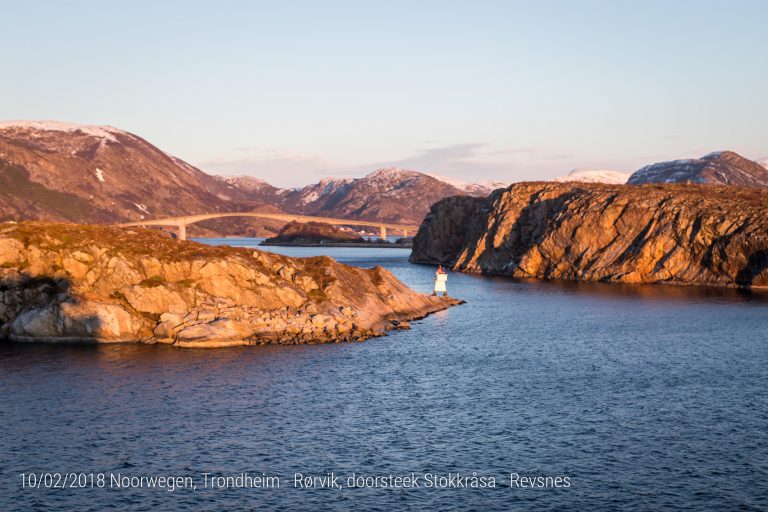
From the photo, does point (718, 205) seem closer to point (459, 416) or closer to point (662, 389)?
point (662, 389)

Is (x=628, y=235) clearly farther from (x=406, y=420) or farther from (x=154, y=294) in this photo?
(x=406, y=420)

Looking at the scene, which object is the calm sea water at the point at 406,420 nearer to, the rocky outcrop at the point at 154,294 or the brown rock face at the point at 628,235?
the rocky outcrop at the point at 154,294

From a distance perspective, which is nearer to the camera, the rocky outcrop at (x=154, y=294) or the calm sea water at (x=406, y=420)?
the calm sea water at (x=406, y=420)

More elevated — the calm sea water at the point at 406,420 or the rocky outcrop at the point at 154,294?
the rocky outcrop at the point at 154,294

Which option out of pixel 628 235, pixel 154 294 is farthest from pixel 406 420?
pixel 628 235

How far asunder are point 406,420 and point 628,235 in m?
117

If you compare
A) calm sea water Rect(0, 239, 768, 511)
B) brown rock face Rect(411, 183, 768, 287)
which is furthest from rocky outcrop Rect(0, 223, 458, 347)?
brown rock face Rect(411, 183, 768, 287)

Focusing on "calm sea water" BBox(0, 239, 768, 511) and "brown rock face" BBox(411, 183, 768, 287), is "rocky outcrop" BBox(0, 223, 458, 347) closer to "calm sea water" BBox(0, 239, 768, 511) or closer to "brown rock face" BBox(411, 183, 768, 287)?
"calm sea water" BBox(0, 239, 768, 511)

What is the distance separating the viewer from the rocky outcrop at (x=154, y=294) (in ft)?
243

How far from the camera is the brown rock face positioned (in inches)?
5463

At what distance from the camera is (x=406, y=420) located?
47.8 metres

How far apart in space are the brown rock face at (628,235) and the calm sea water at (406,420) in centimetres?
6244

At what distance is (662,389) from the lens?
56094 mm

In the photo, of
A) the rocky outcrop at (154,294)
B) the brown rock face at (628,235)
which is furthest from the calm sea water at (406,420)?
the brown rock face at (628,235)
